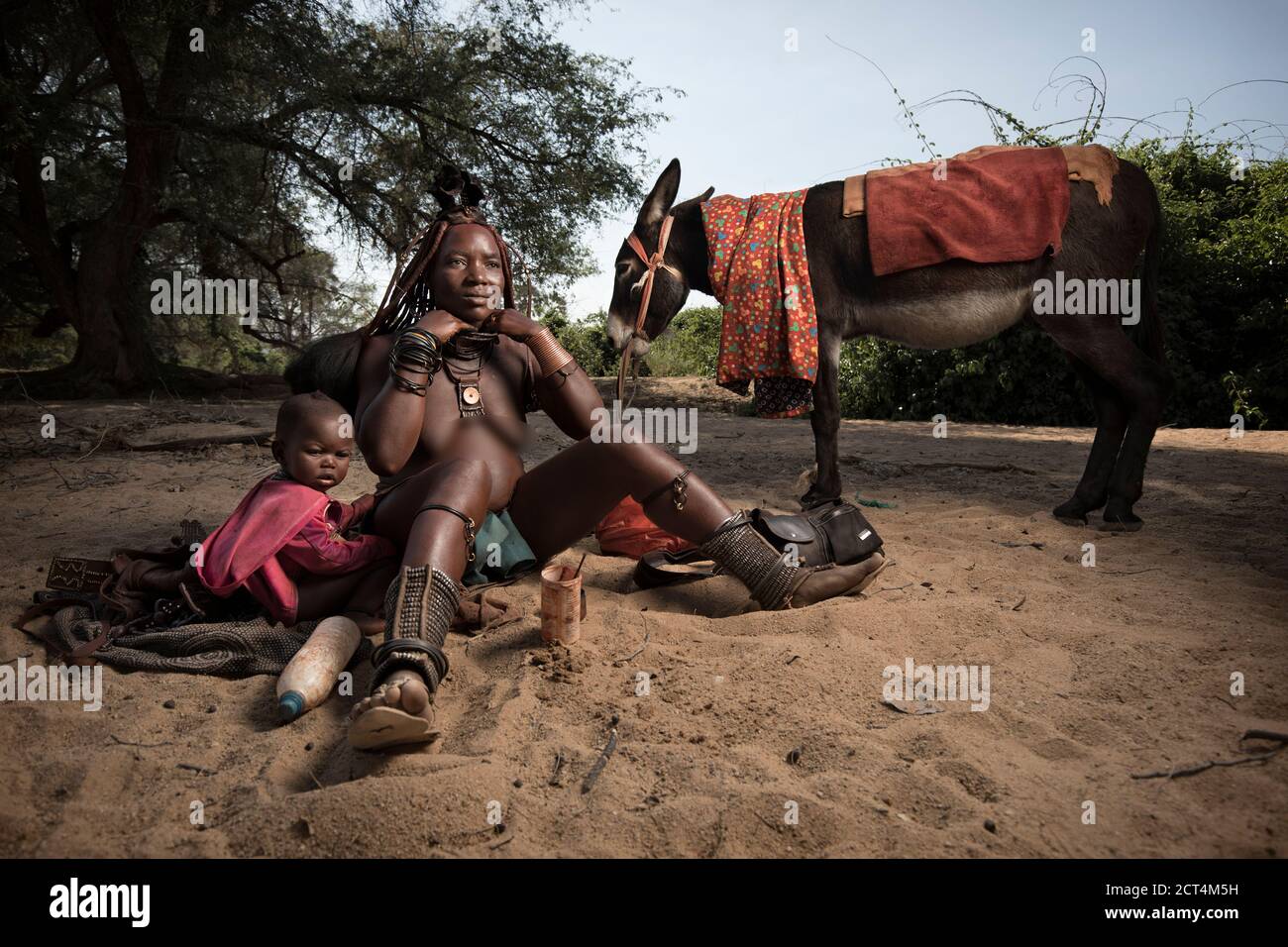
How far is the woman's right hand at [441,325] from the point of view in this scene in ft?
8.58

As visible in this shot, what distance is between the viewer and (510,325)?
270cm

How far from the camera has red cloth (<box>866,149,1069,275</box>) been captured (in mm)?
3840

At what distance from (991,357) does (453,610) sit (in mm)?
8185

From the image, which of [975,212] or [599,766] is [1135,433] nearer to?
[975,212]

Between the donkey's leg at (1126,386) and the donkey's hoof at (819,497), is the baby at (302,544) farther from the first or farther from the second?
the donkey's leg at (1126,386)

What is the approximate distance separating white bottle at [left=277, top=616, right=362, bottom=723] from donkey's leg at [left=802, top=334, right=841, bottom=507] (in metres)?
2.56

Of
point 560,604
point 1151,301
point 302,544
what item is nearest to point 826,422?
point 1151,301

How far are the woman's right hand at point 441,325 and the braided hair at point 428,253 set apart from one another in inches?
8.4

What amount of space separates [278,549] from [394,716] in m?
0.92

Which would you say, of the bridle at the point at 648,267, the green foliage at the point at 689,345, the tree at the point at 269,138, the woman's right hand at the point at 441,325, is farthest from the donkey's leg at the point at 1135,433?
the green foliage at the point at 689,345

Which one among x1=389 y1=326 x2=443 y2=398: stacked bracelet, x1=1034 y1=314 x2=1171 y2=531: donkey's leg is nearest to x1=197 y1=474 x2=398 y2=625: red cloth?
x1=389 y1=326 x2=443 y2=398: stacked bracelet

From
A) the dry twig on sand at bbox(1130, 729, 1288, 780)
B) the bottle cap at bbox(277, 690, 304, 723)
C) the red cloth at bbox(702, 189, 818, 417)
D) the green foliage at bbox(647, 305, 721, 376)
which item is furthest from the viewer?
the green foliage at bbox(647, 305, 721, 376)

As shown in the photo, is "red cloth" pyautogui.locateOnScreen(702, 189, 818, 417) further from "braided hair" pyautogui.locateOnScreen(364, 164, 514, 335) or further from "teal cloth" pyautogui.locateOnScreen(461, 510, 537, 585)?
"teal cloth" pyautogui.locateOnScreen(461, 510, 537, 585)
